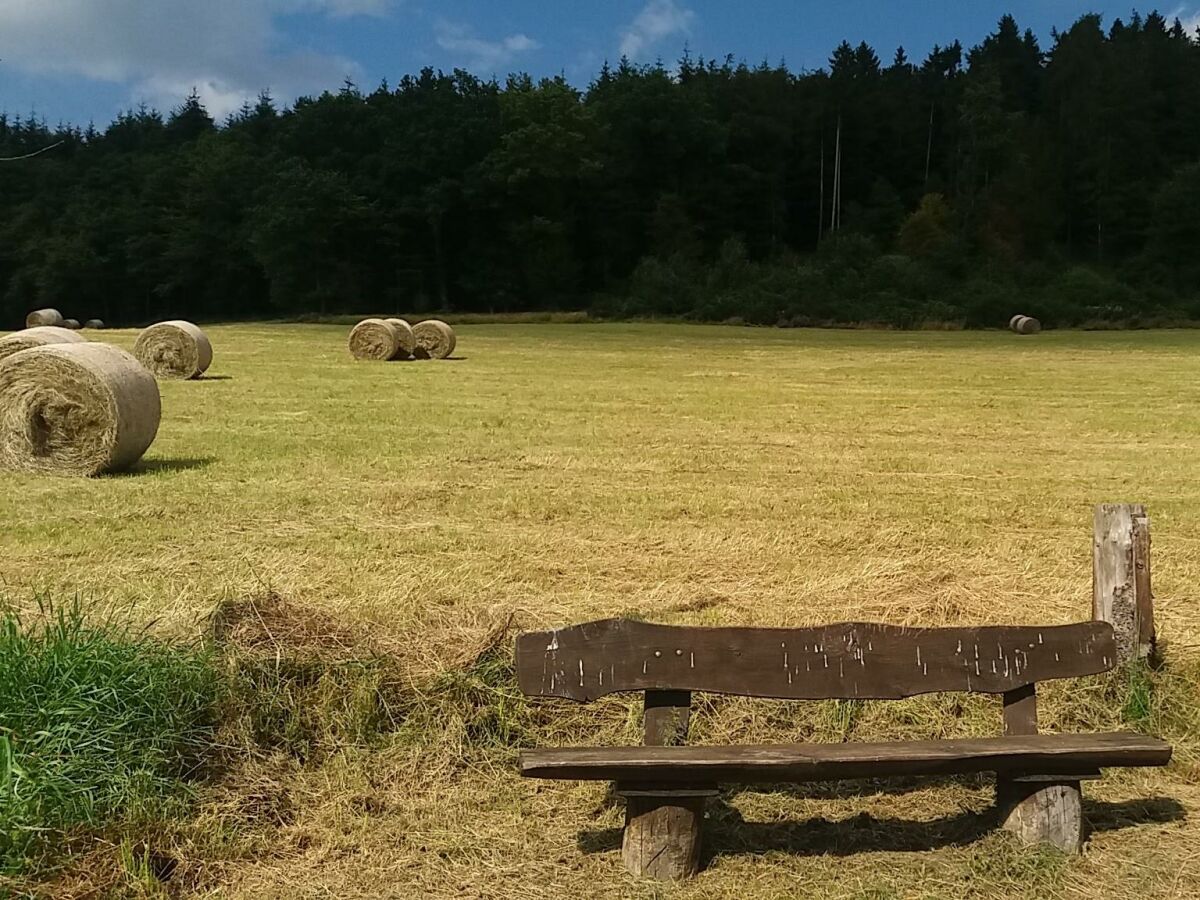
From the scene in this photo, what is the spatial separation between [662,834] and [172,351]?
20756mm

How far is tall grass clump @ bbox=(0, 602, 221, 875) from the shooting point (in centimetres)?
381

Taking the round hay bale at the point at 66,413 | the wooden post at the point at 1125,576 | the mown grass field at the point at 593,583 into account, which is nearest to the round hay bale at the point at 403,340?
the mown grass field at the point at 593,583

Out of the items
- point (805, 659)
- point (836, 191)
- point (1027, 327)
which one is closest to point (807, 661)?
point (805, 659)

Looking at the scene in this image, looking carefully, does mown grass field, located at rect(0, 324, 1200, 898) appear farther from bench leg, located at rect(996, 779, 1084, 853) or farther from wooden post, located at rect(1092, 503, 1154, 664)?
wooden post, located at rect(1092, 503, 1154, 664)

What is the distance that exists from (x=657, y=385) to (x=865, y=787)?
17493 millimetres

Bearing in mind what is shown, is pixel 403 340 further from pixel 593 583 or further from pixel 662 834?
pixel 662 834

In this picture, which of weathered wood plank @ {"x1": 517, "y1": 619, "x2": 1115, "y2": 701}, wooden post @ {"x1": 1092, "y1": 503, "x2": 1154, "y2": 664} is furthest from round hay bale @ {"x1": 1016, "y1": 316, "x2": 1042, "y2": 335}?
weathered wood plank @ {"x1": 517, "y1": 619, "x2": 1115, "y2": 701}

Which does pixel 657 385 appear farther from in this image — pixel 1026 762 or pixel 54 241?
pixel 54 241

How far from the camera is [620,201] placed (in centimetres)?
8062

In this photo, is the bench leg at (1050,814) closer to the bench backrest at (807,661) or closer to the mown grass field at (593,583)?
the mown grass field at (593,583)

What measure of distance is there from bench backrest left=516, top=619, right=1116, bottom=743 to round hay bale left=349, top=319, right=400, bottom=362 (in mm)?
24435

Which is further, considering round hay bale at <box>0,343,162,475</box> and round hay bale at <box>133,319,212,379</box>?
round hay bale at <box>133,319,212,379</box>

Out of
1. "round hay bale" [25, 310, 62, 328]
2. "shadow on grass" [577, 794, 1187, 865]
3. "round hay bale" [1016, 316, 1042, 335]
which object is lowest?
"shadow on grass" [577, 794, 1187, 865]

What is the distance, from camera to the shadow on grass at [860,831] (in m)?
4.24
